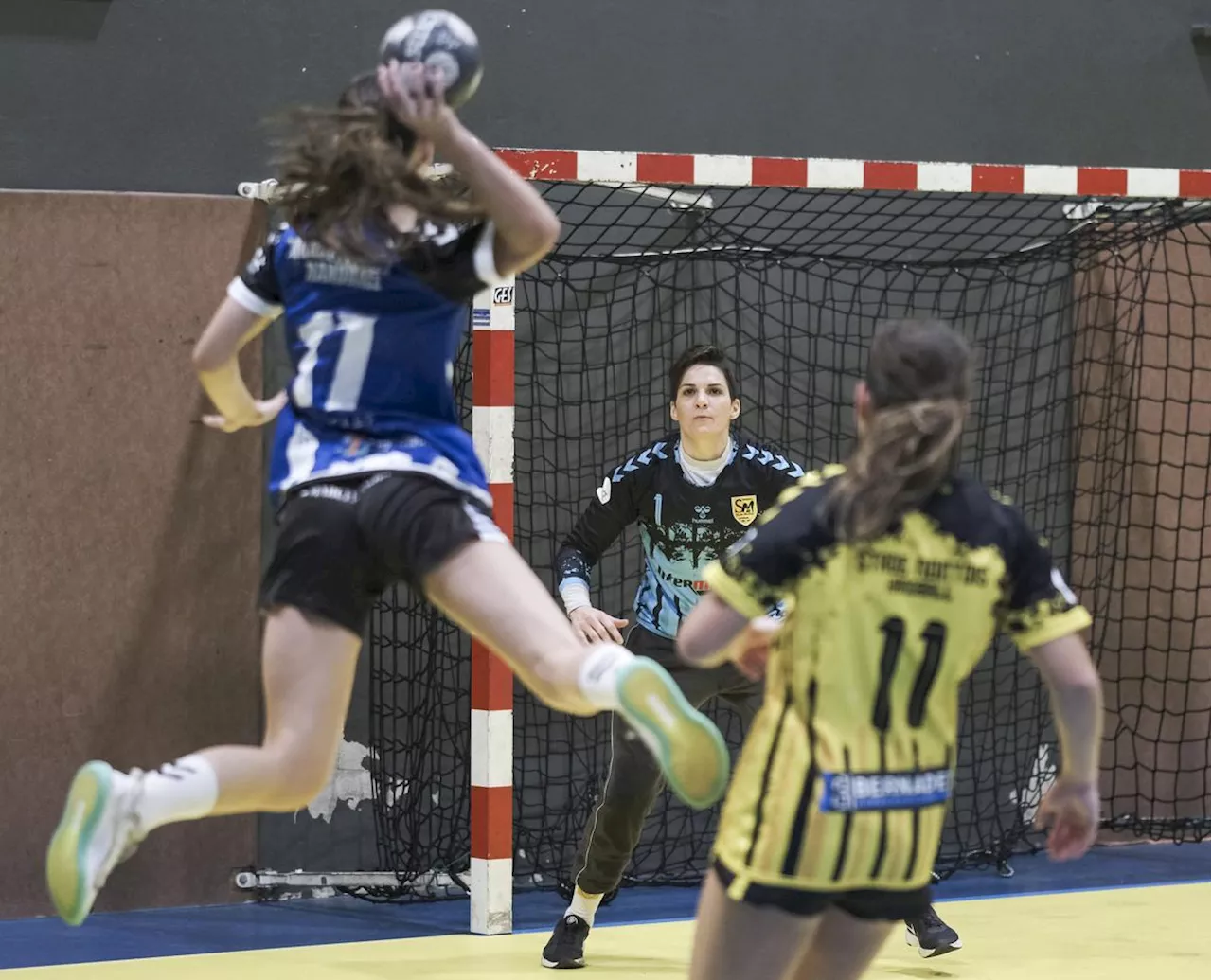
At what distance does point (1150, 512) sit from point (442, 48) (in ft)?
15.0

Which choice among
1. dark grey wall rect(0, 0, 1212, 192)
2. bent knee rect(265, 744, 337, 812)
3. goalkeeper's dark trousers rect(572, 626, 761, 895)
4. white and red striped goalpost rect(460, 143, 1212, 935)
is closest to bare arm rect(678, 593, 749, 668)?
bent knee rect(265, 744, 337, 812)

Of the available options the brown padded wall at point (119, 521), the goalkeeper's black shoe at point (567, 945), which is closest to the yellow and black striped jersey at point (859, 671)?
the goalkeeper's black shoe at point (567, 945)

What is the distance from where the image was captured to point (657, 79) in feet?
20.6

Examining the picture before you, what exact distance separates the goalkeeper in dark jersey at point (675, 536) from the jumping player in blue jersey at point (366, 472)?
5.92 ft

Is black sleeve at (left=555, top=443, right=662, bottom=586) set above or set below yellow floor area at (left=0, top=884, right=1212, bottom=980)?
above

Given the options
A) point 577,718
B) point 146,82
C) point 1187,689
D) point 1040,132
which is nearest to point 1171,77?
point 1040,132

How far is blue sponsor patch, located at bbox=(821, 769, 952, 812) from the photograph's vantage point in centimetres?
258

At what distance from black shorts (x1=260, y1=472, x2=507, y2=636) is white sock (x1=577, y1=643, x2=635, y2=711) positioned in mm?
302

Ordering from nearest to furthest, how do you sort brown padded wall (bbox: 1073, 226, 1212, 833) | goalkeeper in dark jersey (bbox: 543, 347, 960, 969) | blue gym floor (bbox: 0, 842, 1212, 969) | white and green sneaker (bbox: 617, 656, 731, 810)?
white and green sneaker (bbox: 617, 656, 731, 810), goalkeeper in dark jersey (bbox: 543, 347, 960, 969), blue gym floor (bbox: 0, 842, 1212, 969), brown padded wall (bbox: 1073, 226, 1212, 833)

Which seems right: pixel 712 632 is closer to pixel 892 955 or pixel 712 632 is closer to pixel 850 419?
pixel 892 955

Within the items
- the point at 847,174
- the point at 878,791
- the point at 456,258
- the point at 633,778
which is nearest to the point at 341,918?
the point at 633,778

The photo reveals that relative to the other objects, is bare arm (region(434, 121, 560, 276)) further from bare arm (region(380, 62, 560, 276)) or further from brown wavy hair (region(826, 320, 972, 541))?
brown wavy hair (region(826, 320, 972, 541))

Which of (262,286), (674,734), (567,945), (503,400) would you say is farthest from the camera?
(503,400)

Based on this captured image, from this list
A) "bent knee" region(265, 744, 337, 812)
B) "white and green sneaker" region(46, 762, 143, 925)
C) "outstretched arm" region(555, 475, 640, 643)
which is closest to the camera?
"white and green sneaker" region(46, 762, 143, 925)
